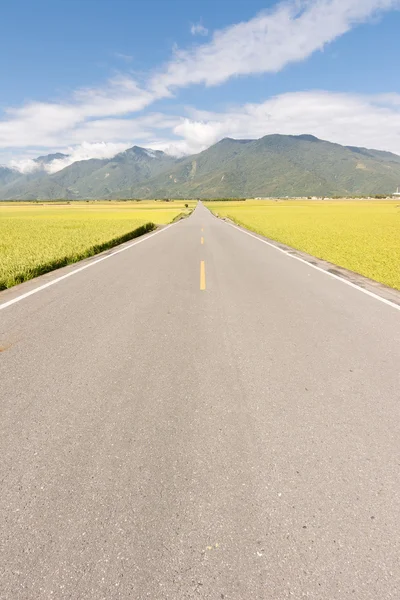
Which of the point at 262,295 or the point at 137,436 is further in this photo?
the point at 262,295

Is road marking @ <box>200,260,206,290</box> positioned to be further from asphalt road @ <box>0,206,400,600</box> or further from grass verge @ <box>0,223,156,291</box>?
grass verge @ <box>0,223,156,291</box>

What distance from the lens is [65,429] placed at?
9.12ft

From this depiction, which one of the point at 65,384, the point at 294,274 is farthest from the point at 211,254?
the point at 65,384

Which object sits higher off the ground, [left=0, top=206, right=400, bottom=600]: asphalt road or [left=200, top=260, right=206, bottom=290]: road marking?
[left=0, top=206, right=400, bottom=600]: asphalt road

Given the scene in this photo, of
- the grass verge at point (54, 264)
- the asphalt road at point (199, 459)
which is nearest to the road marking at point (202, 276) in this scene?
the asphalt road at point (199, 459)

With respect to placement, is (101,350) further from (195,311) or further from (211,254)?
(211,254)

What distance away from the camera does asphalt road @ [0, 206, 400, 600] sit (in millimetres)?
1711

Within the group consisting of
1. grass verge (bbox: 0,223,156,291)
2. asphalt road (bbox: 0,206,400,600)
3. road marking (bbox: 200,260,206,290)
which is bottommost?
road marking (bbox: 200,260,206,290)

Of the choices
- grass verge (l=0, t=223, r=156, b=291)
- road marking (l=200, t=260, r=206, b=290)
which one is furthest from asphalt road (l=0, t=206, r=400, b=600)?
grass verge (l=0, t=223, r=156, b=291)

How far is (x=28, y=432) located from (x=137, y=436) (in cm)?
95

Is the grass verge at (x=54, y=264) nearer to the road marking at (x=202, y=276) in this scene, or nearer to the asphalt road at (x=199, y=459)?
the asphalt road at (x=199, y=459)

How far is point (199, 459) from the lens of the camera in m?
2.46

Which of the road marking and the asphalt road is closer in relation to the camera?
the asphalt road

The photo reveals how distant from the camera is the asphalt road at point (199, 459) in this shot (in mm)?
1711
